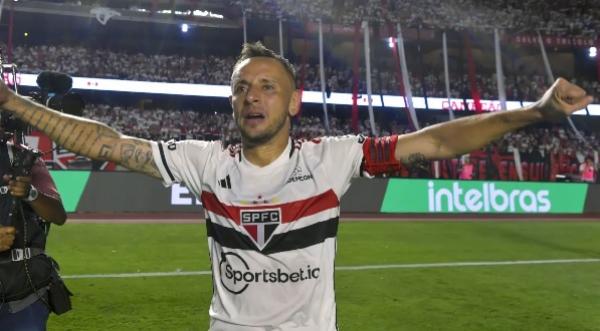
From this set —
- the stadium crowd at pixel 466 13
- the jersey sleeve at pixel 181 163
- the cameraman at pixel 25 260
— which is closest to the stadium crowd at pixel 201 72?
the stadium crowd at pixel 466 13

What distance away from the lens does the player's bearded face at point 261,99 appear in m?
2.26

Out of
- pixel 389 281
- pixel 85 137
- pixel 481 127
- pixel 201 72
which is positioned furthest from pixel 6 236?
pixel 201 72

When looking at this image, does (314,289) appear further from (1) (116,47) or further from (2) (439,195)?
(1) (116,47)

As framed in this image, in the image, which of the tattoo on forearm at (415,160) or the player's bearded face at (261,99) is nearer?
the player's bearded face at (261,99)

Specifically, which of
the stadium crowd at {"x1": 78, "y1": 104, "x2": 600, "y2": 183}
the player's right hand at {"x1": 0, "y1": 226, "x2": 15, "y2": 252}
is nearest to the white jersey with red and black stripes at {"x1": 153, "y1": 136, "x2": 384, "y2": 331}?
the player's right hand at {"x1": 0, "y1": 226, "x2": 15, "y2": 252}

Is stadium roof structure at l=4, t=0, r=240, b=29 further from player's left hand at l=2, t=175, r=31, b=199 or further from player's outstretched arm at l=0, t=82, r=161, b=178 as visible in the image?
player's outstretched arm at l=0, t=82, r=161, b=178

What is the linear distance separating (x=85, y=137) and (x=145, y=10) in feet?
106

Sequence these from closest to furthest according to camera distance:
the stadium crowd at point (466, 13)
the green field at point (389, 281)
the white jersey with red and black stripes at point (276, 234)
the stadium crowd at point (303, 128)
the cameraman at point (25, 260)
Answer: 1. the white jersey with red and black stripes at point (276, 234)
2. the cameraman at point (25, 260)
3. the green field at point (389, 281)
4. the stadium crowd at point (303, 128)
5. the stadium crowd at point (466, 13)

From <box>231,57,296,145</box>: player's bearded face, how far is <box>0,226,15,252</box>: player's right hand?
1204mm

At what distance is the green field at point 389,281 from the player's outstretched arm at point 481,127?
3700 mm

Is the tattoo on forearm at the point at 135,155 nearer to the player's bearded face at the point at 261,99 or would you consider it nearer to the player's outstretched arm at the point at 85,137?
the player's outstretched arm at the point at 85,137

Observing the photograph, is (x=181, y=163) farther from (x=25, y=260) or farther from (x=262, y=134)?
(x=25, y=260)

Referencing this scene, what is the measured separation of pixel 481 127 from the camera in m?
2.24

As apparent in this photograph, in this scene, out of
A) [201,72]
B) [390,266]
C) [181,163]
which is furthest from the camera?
[201,72]
